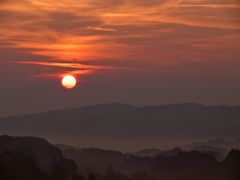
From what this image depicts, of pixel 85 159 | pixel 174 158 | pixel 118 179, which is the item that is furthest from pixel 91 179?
pixel 85 159

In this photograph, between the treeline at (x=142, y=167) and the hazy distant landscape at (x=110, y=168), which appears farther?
the hazy distant landscape at (x=110, y=168)

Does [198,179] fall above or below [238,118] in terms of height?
below

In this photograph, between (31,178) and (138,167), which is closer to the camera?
(31,178)

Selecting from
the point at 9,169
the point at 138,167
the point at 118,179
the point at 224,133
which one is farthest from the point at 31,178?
the point at 224,133

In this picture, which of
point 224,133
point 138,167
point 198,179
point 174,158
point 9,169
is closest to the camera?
point 9,169

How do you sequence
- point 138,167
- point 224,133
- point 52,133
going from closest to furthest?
point 138,167
point 224,133
point 52,133

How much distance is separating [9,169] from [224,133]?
16383 centimetres

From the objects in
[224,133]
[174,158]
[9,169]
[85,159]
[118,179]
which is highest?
[224,133]

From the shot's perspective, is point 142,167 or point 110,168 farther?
point 142,167

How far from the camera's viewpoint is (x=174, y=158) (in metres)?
52.1

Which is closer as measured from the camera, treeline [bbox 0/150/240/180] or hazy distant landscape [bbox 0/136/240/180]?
treeline [bbox 0/150/240/180]

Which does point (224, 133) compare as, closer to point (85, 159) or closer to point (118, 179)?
point (85, 159)

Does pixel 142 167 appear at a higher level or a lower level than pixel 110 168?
higher

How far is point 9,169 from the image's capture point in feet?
87.0
